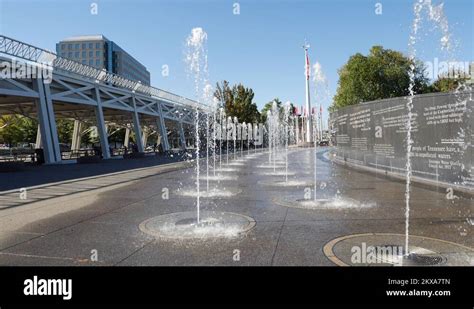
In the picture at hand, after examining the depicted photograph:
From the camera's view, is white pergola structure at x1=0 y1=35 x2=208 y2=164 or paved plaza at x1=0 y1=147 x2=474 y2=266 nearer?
paved plaza at x1=0 y1=147 x2=474 y2=266

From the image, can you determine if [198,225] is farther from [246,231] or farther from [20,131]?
[20,131]

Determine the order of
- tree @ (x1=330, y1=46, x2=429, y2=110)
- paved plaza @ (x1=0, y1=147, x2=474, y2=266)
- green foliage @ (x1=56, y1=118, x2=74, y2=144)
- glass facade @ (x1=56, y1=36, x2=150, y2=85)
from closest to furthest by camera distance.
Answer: paved plaza @ (x1=0, y1=147, x2=474, y2=266)
tree @ (x1=330, y1=46, x2=429, y2=110)
green foliage @ (x1=56, y1=118, x2=74, y2=144)
glass facade @ (x1=56, y1=36, x2=150, y2=85)

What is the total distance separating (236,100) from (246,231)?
184ft

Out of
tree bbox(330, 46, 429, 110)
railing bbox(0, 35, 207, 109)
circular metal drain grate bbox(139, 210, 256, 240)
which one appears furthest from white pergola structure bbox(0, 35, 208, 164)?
tree bbox(330, 46, 429, 110)

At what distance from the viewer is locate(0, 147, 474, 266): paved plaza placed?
5.20 m

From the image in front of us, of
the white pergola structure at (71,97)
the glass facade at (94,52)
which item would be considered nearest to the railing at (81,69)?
the white pergola structure at (71,97)

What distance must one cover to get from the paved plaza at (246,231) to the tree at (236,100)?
4956 cm

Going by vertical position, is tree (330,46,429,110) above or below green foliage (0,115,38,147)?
above

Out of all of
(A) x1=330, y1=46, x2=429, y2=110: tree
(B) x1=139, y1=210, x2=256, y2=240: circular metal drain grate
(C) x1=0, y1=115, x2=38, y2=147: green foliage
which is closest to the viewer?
(B) x1=139, y1=210, x2=256, y2=240: circular metal drain grate

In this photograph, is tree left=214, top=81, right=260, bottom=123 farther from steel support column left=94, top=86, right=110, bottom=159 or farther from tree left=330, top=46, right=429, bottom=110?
steel support column left=94, top=86, right=110, bottom=159

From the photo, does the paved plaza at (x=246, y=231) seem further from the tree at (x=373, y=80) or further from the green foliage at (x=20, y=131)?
the green foliage at (x=20, y=131)

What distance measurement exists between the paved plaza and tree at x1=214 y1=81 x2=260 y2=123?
49562 mm

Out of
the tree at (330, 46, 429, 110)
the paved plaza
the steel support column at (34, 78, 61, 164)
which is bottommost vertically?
the paved plaza
